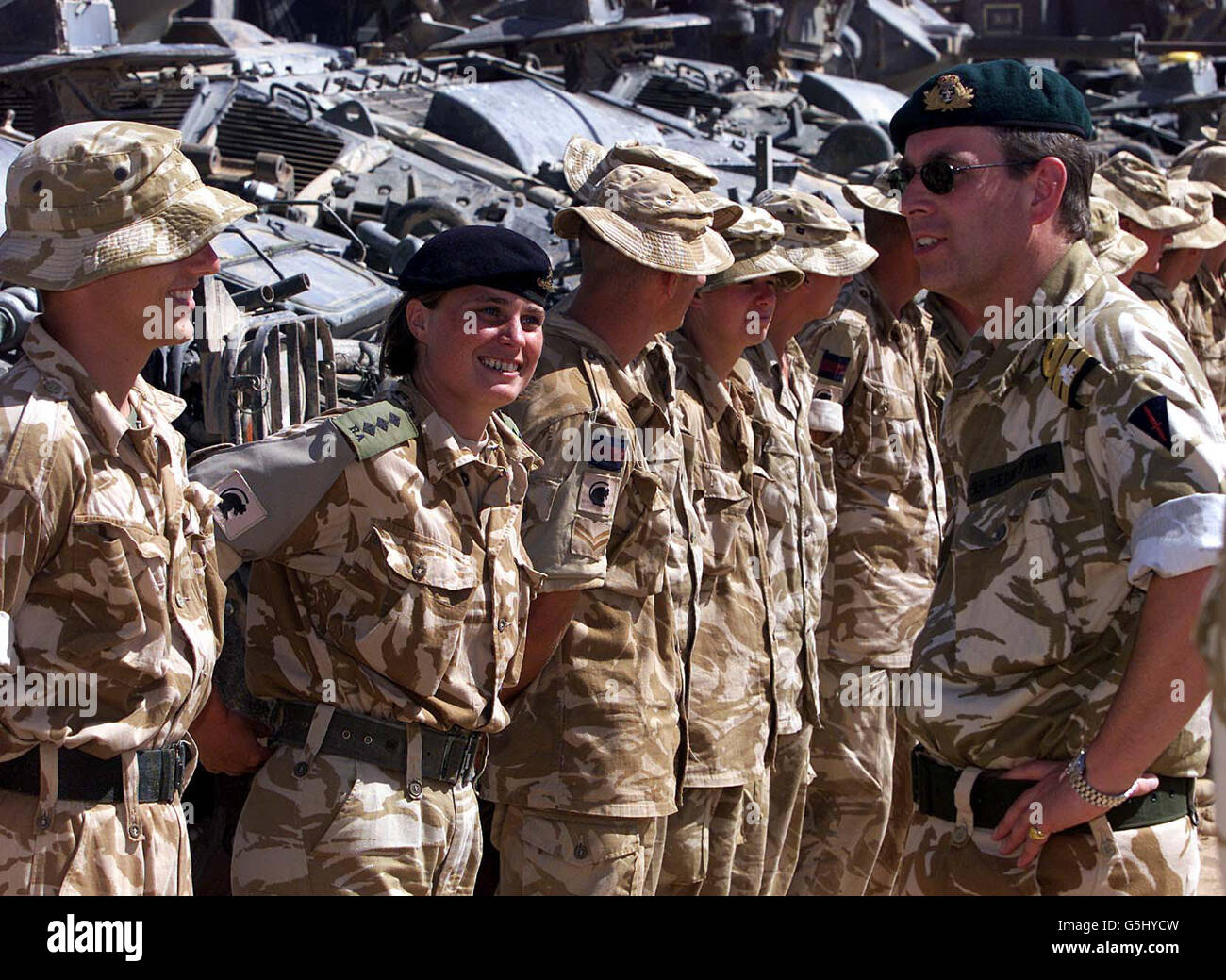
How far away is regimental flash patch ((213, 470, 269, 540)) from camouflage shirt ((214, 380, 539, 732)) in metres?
0.02

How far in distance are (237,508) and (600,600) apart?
103cm

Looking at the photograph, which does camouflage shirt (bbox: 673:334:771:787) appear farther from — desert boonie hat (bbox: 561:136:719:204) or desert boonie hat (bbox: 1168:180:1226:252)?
desert boonie hat (bbox: 1168:180:1226:252)

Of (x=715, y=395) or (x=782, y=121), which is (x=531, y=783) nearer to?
(x=715, y=395)

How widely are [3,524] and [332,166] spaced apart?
22.7 feet

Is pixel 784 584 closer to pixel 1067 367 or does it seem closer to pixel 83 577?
pixel 1067 367

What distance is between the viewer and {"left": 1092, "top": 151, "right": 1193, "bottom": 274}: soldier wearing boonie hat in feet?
25.8

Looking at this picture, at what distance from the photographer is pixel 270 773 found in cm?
348

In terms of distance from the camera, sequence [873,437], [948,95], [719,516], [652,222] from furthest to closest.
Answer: [873,437]
[719,516]
[652,222]
[948,95]

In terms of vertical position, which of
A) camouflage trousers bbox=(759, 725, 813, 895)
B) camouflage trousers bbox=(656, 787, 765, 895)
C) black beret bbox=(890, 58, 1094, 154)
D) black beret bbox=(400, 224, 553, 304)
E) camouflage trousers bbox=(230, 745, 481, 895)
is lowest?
camouflage trousers bbox=(759, 725, 813, 895)

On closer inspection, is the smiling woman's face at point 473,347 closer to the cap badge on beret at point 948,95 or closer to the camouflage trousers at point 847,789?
the cap badge on beret at point 948,95

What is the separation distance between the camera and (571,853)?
4.07 meters

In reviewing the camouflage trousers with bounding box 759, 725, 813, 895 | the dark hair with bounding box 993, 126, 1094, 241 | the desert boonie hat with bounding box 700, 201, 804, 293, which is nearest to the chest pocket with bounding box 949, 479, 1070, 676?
the dark hair with bounding box 993, 126, 1094, 241

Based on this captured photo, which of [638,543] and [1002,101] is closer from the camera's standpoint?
[1002,101]

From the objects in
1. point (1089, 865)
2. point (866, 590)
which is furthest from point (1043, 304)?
point (866, 590)
